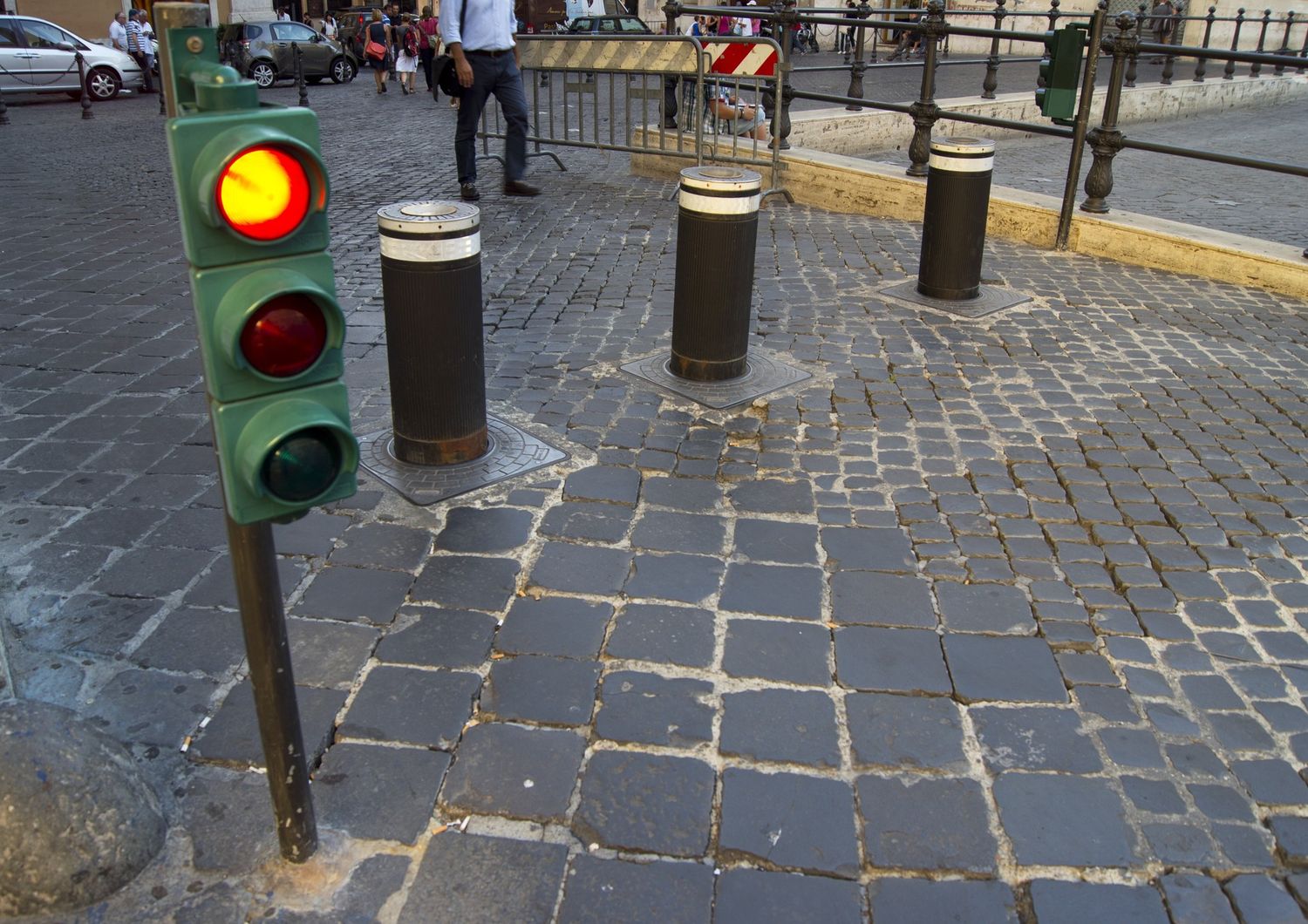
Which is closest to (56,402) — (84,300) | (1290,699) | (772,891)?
(84,300)

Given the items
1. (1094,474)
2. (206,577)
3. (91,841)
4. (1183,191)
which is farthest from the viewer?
(1183,191)

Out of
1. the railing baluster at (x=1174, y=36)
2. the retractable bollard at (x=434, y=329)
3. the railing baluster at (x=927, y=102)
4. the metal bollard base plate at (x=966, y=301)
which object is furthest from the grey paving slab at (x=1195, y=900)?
the railing baluster at (x=1174, y=36)

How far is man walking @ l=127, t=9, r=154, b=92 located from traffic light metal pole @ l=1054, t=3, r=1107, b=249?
20397 millimetres

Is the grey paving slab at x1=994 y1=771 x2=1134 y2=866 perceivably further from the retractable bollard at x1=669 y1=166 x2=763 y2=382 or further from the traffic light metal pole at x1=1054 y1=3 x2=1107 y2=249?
the traffic light metal pole at x1=1054 y1=3 x2=1107 y2=249

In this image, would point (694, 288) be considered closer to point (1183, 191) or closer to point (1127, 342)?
point (1127, 342)

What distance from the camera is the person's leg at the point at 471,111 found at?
30.6ft

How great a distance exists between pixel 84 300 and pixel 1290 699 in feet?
21.8

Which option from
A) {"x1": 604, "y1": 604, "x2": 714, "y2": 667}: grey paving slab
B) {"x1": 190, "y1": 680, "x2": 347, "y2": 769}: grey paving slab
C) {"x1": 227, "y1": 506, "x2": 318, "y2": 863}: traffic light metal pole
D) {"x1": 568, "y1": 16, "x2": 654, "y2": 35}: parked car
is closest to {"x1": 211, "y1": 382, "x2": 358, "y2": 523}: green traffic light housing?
{"x1": 227, "y1": 506, "x2": 318, "y2": 863}: traffic light metal pole

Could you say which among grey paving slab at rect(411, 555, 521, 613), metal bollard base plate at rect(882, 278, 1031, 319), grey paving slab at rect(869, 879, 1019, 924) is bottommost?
grey paving slab at rect(869, 879, 1019, 924)

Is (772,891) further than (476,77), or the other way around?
(476,77)

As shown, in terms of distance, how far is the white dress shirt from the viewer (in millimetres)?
9125

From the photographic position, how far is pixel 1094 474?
15.7 feet

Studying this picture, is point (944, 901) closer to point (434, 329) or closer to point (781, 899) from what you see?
point (781, 899)

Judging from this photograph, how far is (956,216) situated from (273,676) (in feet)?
18.1
